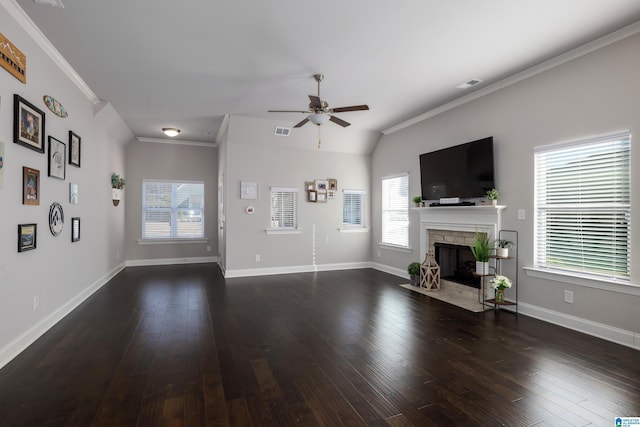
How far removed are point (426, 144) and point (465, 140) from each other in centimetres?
84

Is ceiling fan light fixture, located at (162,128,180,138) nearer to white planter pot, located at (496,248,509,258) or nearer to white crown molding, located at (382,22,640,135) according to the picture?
white crown molding, located at (382,22,640,135)

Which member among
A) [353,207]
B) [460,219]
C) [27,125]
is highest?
[27,125]

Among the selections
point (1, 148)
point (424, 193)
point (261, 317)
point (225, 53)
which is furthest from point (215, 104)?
point (424, 193)

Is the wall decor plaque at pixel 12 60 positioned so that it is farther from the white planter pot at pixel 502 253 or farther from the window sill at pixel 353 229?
the window sill at pixel 353 229

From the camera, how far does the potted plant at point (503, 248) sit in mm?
4094

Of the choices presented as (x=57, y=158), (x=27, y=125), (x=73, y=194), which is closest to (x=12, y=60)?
(x=27, y=125)

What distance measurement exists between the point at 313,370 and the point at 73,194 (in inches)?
150

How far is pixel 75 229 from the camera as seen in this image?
426 cm

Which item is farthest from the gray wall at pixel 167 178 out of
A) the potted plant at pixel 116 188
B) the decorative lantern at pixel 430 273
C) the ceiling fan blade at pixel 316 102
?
the decorative lantern at pixel 430 273

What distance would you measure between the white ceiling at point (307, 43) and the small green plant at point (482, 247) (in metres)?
2.05

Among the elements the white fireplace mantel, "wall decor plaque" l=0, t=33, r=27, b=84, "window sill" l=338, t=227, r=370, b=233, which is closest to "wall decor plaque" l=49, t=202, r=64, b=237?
"wall decor plaque" l=0, t=33, r=27, b=84

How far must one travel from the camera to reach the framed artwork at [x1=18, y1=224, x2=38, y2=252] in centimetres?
292

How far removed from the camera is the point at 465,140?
16.0 ft

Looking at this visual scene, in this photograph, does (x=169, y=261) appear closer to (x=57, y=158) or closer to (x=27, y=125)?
(x=57, y=158)
